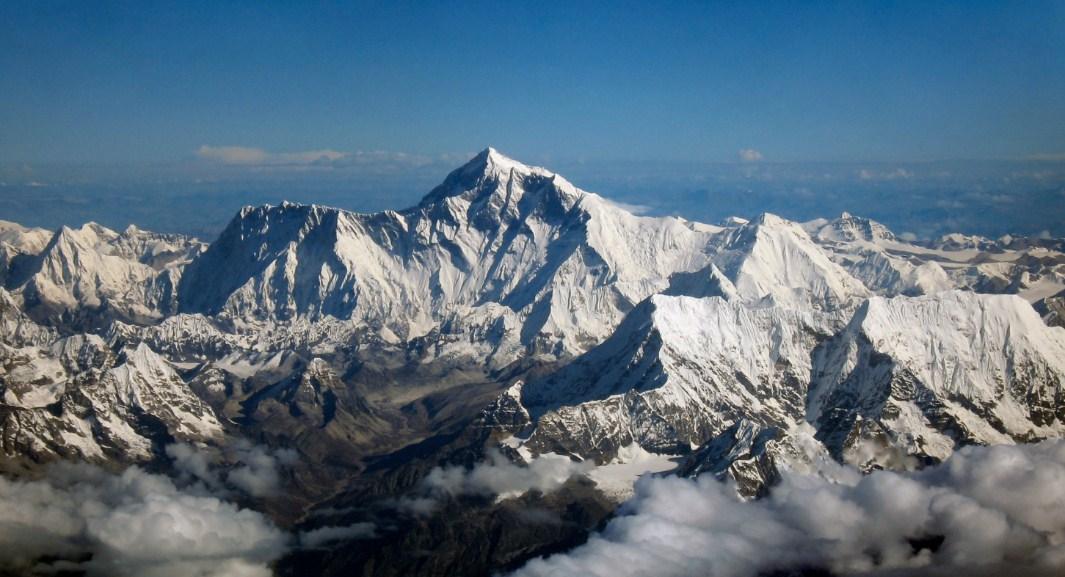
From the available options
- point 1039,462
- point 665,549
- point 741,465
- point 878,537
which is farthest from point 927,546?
point 741,465

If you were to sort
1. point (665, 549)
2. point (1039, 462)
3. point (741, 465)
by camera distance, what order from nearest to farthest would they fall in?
point (1039, 462), point (665, 549), point (741, 465)

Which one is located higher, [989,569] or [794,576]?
[989,569]

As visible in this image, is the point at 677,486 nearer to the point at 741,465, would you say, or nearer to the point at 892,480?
the point at 741,465

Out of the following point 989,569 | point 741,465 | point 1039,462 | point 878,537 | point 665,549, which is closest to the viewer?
point 989,569

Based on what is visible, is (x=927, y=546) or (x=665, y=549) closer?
(x=927, y=546)

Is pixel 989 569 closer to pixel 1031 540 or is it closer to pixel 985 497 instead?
Answer: pixel 1031 540

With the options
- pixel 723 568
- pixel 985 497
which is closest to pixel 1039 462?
pixel 985 497
